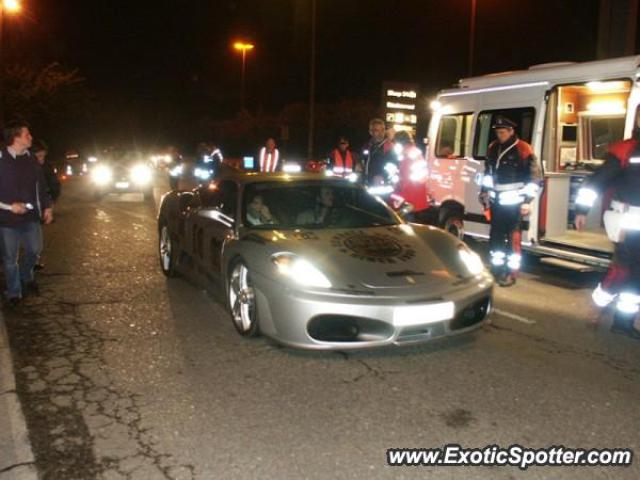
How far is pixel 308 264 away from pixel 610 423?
7.12 ft

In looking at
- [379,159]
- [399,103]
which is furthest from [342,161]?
[399,103]

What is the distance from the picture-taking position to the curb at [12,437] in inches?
130

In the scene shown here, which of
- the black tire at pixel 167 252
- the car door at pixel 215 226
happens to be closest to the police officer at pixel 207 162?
the black tire at pixel 167 252

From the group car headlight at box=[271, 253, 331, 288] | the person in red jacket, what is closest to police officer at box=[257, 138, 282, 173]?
the person in red jacket

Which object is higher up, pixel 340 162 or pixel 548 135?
pixel 548 135

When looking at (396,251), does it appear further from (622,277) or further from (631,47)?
(631,47)

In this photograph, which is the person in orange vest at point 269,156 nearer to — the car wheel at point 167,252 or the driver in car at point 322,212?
the car wheel at point 167,252

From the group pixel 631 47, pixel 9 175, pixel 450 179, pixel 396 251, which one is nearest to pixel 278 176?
pixel 396 251

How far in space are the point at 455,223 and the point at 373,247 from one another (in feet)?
15.8

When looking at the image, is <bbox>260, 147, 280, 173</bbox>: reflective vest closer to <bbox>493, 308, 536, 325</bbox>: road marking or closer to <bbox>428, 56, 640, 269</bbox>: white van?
<bbox>428, 56, 640, 269</bbox>: white van

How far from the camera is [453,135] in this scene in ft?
32.9

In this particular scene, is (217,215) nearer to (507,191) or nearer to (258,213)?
(258,213)

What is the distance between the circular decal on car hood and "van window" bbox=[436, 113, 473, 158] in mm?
4600

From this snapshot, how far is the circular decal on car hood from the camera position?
508 centimetres
